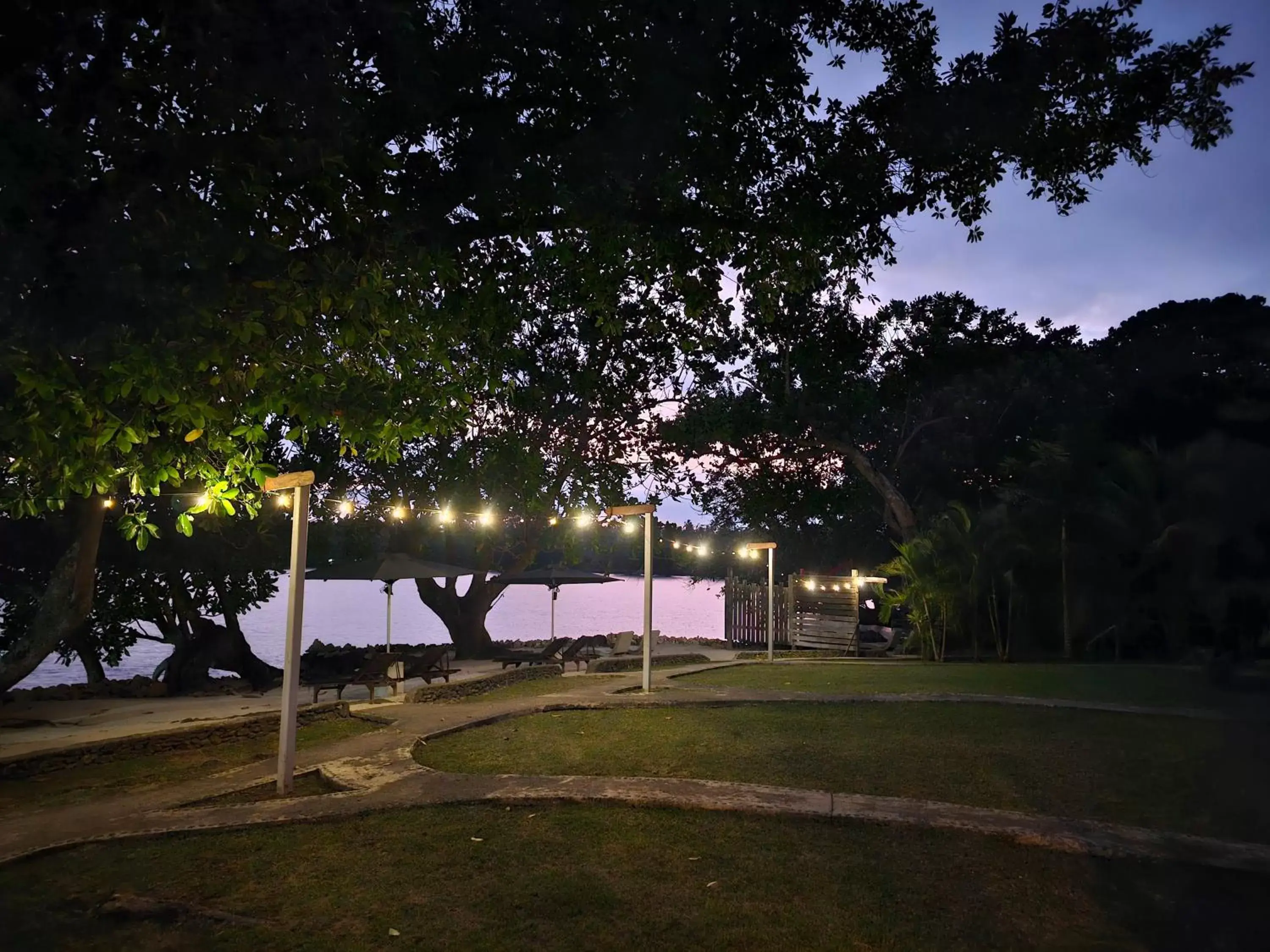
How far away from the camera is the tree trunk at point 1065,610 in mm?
17453

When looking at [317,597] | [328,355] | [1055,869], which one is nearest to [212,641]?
[328,355]

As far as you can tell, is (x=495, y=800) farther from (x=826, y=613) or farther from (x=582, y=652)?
(x=826, y=613)

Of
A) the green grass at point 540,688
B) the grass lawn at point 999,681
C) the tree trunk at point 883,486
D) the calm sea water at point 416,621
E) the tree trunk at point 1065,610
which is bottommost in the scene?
the calm sea water at point 416,621

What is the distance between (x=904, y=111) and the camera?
8.04m

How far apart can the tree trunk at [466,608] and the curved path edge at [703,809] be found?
14.1 m

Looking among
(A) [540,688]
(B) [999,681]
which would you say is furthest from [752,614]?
(A) [540,688]

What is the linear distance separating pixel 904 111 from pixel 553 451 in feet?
39.8

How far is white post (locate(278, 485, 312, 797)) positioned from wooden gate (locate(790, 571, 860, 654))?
1497cm

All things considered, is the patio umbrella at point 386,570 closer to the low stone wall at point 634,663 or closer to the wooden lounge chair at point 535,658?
the wooden lounge chair at point 535,658

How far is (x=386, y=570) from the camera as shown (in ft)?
52.2

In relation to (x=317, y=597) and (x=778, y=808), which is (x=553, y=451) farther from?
(x=317, y=597)

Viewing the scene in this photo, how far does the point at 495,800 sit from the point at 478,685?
7.20 meters

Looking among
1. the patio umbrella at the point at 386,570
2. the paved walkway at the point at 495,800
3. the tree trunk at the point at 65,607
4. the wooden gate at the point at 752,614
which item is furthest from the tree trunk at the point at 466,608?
the paved walkway at the point at 495,800

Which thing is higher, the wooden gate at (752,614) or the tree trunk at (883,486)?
the tree trunk at (883,486)
